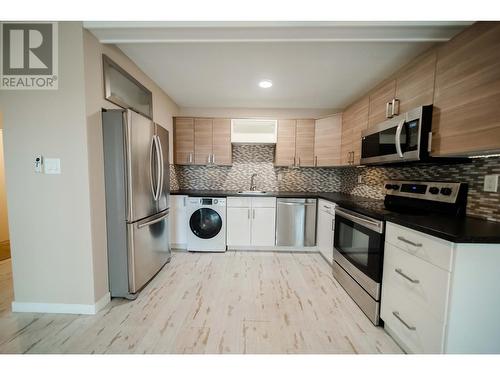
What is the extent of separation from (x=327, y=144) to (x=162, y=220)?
2.65m

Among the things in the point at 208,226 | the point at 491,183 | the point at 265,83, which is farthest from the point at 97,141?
the point at 491,183

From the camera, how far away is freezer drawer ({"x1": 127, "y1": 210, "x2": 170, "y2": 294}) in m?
1.78

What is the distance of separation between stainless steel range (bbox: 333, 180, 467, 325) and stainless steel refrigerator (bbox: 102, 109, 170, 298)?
2078 millimetres

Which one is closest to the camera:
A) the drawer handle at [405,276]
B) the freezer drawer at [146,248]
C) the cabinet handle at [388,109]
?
the drawer handle at [405,276]

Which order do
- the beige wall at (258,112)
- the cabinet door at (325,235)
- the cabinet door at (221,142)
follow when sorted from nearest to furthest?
the cabinet door at (325,235), the cabinet door at (221,142), the beige wall at (258,112)

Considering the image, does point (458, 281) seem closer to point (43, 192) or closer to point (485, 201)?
point (485, 201)

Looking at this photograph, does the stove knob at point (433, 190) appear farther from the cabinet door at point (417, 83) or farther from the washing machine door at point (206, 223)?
the washing machine door at point (206, 223)

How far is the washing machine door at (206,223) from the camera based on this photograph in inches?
115

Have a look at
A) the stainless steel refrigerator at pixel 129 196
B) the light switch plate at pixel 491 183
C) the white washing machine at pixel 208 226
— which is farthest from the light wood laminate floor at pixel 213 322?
the light switch plate at pixel 491 183

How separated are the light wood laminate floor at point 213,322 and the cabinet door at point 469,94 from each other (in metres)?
1.48

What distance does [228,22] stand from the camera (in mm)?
1327

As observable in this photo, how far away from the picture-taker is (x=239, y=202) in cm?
295

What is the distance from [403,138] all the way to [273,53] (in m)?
1.38
